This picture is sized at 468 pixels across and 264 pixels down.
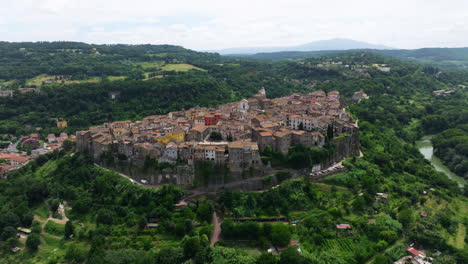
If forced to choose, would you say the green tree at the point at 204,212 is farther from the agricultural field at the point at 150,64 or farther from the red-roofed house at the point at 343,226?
the agricultural field at the point at 150,64

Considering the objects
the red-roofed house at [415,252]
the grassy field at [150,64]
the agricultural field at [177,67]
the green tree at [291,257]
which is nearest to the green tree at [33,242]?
the green tree at [291,257]

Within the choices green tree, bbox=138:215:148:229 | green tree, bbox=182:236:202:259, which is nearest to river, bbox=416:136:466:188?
green tree, bbox=182:236:202:259

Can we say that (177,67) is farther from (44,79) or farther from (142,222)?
(142,222)

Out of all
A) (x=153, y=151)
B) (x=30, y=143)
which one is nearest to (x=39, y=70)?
(x=30, y=143)

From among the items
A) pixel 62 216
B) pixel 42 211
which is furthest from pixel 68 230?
pixel 42 211

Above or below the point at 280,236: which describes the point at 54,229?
below

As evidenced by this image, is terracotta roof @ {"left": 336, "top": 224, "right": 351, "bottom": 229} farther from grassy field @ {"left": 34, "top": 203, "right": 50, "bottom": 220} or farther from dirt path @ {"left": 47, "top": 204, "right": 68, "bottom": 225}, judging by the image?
grassy field @ {"left": 34, "top": 203, "right": 50, "bottom": 220}

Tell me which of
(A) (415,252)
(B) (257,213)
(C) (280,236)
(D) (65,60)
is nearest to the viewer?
(A) (415,252)

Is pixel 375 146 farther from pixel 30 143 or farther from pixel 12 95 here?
pixel 12 95
